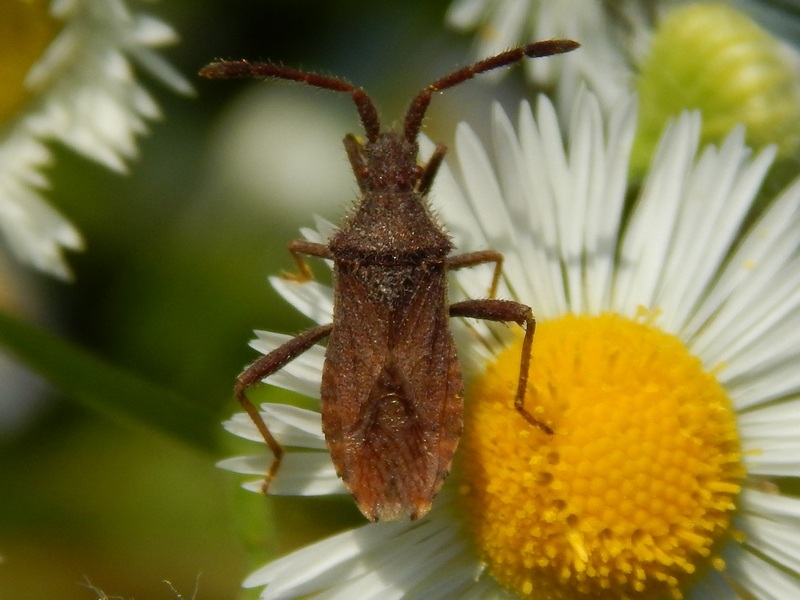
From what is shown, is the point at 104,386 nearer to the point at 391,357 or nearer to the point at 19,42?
the point at 391,357

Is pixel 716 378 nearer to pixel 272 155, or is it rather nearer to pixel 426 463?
pixel 426 463

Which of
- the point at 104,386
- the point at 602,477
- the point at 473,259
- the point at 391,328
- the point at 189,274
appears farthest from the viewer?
the point at 189,274

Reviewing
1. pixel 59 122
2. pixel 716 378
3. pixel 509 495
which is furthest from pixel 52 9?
pixel 716 378

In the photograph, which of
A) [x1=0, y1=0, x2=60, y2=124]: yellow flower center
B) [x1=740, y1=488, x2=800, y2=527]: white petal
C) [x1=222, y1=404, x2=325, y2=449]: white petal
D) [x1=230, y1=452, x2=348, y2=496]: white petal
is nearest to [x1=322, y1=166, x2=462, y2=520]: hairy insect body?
[x1=222, y1=404, x2=325, y2=449]: white petal

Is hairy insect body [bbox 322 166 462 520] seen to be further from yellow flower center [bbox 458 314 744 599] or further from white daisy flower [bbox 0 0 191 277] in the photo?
white daisy flower [bbox 0 0 191 277]

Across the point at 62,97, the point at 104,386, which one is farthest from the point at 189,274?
the point at 104,386

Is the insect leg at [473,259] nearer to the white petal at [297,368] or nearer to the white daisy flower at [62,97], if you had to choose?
the white petal at [297,368]
